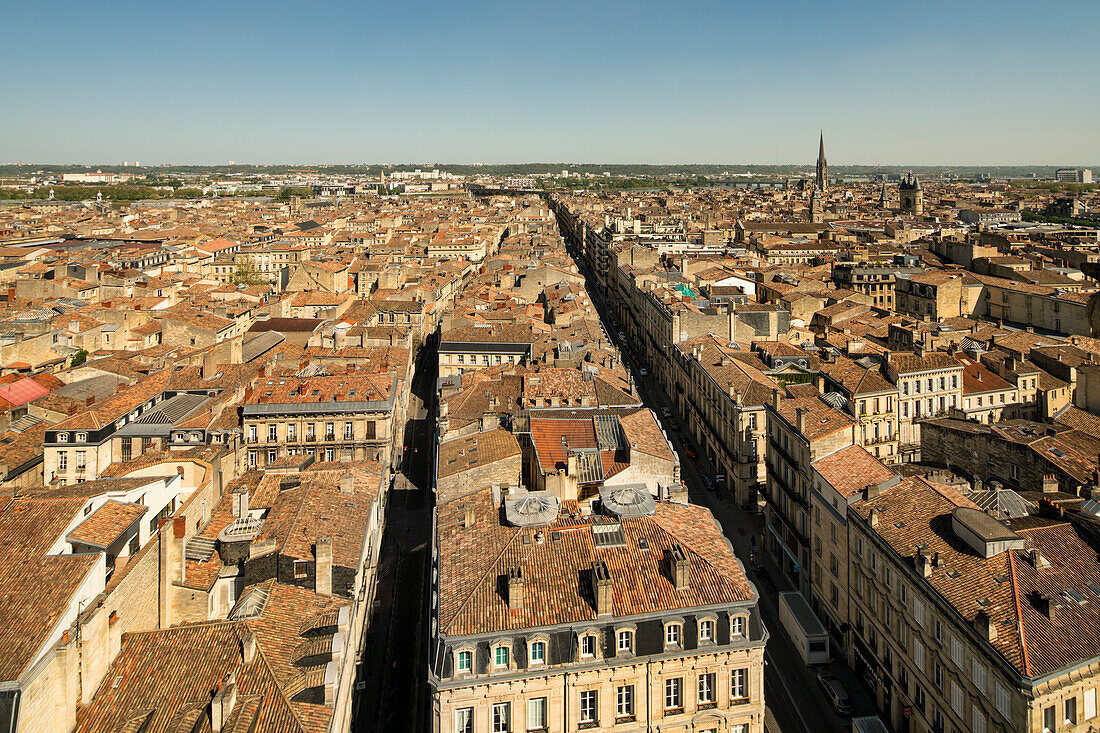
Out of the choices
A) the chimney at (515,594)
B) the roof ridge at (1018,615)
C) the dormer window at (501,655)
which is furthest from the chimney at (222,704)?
the roof ridge at (1018,615)

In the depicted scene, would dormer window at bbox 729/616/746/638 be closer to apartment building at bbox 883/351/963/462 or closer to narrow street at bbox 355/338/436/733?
narrow street at bbox 355/338/436/733

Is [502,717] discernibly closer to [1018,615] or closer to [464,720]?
[464,720]

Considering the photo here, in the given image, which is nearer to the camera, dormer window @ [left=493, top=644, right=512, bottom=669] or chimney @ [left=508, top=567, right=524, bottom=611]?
dormer window @ [left=493, top=644, right=512, bottom=669]

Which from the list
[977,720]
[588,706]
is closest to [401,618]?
[588,706]

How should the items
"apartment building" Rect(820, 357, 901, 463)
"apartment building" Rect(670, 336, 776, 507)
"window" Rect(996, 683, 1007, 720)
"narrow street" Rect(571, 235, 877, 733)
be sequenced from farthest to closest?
1. "apartment building" Rect(670, 336, 776, 507)
2. "apartment building" Rect(820, 357, 901, 463)
3. "narrow street" Rect(571, 235, 877, 733)
4. "window" Rect(996, 683, 1007, 720)

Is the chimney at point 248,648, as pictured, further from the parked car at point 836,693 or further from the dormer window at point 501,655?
the parked car at point 836,693

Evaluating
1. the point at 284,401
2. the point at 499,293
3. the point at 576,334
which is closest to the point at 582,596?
the point at 284,401

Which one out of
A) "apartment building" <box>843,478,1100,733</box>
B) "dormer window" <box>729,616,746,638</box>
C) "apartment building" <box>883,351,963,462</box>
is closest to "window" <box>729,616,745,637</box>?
"dormer window" <box>729,616,746,638</box>
